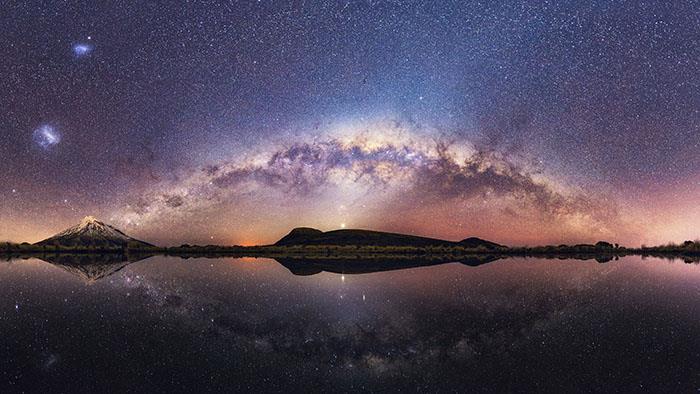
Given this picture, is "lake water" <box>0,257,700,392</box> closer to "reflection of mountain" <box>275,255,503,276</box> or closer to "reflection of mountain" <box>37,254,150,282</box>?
"reflection of mountain" <box>37,254,150,282</box>

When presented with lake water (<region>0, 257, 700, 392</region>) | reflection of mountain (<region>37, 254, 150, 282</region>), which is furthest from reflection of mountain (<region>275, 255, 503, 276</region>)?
lake water (<region>0, 257, 700, 392</region>)

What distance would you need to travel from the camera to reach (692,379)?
23.3ft

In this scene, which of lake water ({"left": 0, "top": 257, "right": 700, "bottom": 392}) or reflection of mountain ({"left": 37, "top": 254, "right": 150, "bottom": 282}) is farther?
reflection of mountain ({"left": 37, "top": 254, "right": 150, "bottom": 282})

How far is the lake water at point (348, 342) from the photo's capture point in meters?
7.00

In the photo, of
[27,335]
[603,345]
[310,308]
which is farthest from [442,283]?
[27,335]

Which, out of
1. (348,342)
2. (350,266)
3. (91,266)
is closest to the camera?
(348,342)

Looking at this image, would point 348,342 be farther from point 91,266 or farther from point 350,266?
point 91,266

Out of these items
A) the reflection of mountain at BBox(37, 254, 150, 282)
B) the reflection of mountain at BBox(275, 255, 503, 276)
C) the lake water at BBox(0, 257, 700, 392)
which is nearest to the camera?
the lake water at BBox(0, 257, 700, 392)

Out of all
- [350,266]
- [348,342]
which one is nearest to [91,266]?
[350,266]

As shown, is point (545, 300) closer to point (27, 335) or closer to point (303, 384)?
point (303, 384)

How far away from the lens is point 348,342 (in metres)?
9.60

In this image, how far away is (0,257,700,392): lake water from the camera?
275 inches

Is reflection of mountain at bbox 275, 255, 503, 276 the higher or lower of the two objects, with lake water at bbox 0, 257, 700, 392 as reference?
higher

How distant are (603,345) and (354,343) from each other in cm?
488
